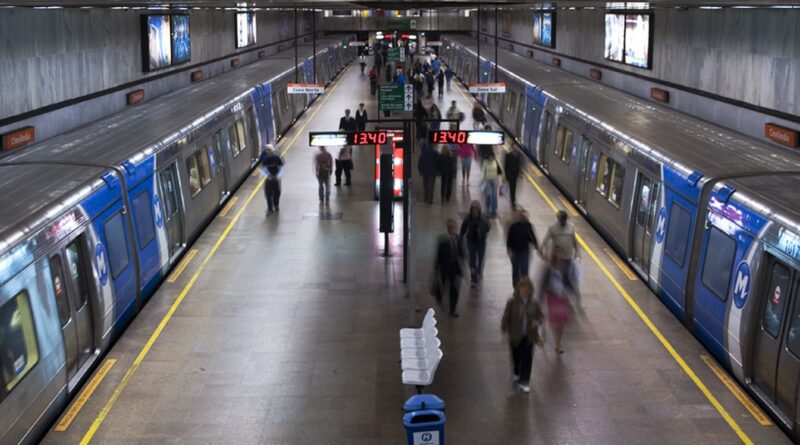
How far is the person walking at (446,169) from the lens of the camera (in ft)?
67.1

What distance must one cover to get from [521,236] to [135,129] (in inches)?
295

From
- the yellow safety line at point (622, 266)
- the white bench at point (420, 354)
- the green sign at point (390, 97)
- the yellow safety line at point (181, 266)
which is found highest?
the green sign at point (390, 97)

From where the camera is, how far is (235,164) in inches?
892

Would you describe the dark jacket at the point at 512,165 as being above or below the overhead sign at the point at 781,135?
below

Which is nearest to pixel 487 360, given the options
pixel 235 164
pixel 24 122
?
pixel 24 122

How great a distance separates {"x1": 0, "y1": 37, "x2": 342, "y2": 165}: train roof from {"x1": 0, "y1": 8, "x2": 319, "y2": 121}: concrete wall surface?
34.7 inches

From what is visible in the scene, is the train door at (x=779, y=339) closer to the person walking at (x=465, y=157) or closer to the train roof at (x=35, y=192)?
the train roof at (x=35, y=192)

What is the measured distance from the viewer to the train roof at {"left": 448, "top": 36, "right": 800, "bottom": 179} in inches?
489

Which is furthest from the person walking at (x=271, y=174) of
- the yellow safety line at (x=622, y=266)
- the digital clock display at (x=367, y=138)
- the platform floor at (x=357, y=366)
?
the yellow safety line at (x=622, y=266)

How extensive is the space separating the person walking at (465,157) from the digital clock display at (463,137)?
18.2 ft

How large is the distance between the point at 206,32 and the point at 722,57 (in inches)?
796

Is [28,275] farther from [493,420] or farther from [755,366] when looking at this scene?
[755,366]

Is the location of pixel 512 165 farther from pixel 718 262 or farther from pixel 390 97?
pixel 718 262

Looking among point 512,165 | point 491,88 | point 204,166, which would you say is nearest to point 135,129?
point 204,166
